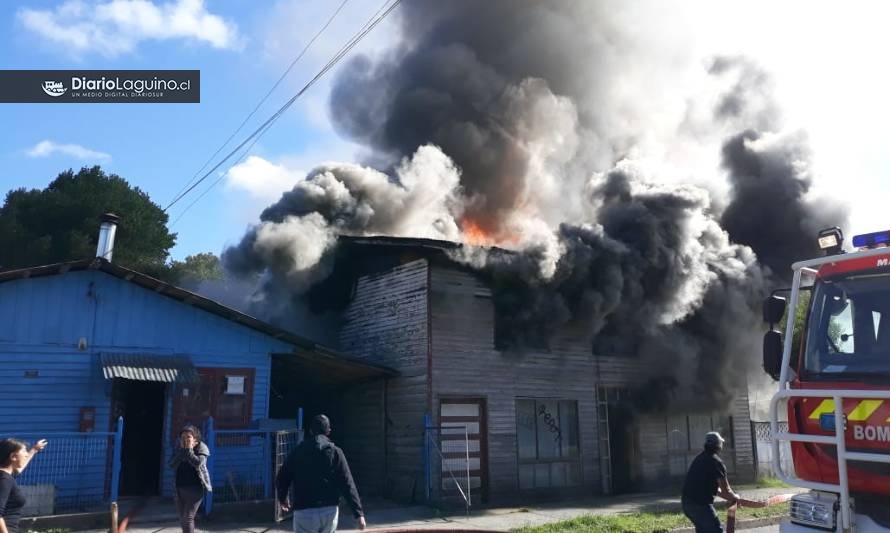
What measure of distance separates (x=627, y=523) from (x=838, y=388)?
6456 mm

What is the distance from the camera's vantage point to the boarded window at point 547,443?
15.2 meters

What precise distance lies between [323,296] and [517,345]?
5.17 m

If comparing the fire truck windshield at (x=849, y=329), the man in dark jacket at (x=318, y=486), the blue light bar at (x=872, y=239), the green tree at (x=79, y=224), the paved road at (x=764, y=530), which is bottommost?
the paved road at (x=764, y=530)

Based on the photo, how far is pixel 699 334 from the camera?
18.8 m

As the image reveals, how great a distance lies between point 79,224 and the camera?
1161 inches

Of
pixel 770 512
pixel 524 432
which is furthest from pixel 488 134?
pixel 770 512

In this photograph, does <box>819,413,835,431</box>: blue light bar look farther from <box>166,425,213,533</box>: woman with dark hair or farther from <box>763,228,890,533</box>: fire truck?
<box>166,425,213,533</box>: woman with dark hair

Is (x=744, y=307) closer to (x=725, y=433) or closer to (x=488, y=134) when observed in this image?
(x=725, y=433)

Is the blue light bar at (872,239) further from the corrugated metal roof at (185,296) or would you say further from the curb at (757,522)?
the corrugated metal roof at (185,296)

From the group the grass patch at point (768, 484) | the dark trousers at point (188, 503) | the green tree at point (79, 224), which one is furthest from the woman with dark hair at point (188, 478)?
the green tree at point (79, 224)

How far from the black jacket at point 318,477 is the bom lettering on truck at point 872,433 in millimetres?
3859

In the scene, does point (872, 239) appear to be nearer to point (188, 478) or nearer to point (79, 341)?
point (188, 478)

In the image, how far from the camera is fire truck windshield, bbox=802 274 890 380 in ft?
16.6

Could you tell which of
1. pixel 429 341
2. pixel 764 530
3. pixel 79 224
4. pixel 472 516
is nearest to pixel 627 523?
pixel 764 530
